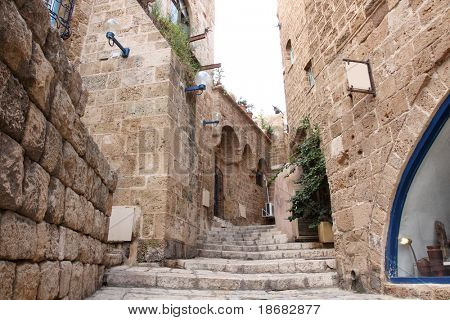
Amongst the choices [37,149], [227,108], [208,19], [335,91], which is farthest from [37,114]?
[208,19]

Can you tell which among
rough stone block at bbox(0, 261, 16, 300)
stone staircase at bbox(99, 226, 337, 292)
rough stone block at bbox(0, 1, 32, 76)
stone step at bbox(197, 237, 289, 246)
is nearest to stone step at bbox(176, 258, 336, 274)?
stone staircase at bbox(99, 226, 337, 292)

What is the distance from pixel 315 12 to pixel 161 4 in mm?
5158

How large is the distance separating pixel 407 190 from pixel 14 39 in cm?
277

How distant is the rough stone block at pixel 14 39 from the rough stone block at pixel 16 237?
673mm

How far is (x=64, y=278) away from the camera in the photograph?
2139mm

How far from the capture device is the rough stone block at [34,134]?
5.08ft

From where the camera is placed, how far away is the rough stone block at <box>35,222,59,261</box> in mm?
1774

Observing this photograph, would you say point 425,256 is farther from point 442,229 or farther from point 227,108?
point 227,108

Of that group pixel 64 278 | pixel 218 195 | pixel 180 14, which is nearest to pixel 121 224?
pixel 64 278

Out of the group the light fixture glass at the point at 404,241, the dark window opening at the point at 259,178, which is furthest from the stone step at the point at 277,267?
the dark window opening at the point at 259,178

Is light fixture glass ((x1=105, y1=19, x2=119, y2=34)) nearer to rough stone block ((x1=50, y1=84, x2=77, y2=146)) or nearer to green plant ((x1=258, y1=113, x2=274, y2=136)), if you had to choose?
rough stone block ((x1=50, y1=84, x2=77, y2=146))

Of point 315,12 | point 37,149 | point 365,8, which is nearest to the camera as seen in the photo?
point 37,149

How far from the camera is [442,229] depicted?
2.40 metres
